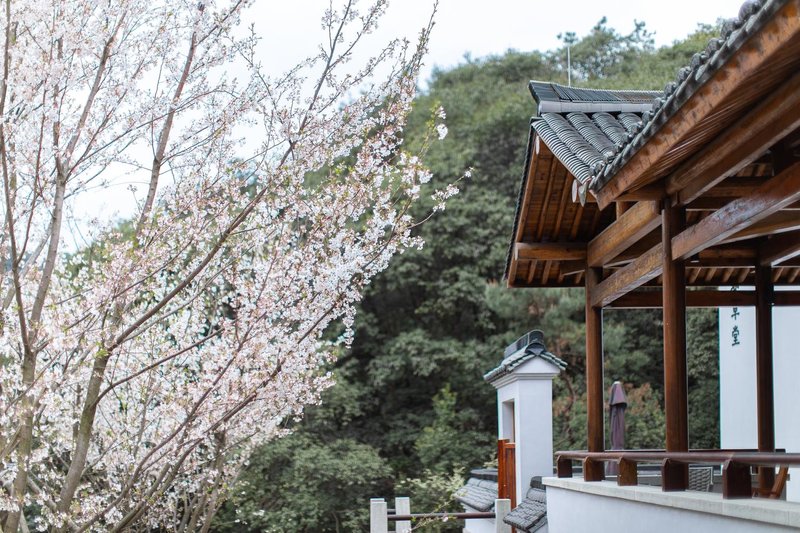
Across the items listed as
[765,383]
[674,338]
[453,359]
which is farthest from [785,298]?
[453,359]

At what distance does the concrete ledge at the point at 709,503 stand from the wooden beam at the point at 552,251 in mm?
1867

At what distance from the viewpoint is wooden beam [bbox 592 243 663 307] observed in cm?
530

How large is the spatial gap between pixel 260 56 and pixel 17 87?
3.90ft

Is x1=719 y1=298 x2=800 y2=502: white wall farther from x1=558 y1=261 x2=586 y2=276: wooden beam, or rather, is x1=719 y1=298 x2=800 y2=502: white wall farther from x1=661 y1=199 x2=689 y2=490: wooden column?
x1=661 y1=199 x2=689 y2=490: wooden column

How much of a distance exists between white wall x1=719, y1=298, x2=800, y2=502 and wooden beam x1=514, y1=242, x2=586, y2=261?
336cm

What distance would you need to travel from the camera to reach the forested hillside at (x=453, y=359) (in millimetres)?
15594

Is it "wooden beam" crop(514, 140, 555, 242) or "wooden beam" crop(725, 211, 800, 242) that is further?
"wooden beam" crop(514, 140, 555, 242)

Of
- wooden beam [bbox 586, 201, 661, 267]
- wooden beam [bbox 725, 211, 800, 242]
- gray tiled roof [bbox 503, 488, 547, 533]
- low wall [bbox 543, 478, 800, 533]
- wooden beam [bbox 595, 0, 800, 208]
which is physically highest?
wooden beam [bbox 595, 0, 800, 208]

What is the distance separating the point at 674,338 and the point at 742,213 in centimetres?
102

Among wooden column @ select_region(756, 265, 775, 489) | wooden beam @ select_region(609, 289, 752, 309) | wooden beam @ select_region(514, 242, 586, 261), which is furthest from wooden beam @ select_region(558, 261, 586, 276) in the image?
wooden column @ select_region(756, 265, 775, 489)

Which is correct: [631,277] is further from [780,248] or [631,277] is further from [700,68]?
[700,68]

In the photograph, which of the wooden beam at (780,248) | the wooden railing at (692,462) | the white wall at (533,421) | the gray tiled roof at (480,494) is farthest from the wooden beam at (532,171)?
the gray tiled roof at (480,494)

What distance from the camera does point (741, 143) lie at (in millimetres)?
3781

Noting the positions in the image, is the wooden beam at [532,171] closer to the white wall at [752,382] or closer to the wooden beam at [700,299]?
the wooden beam at [700,299]
